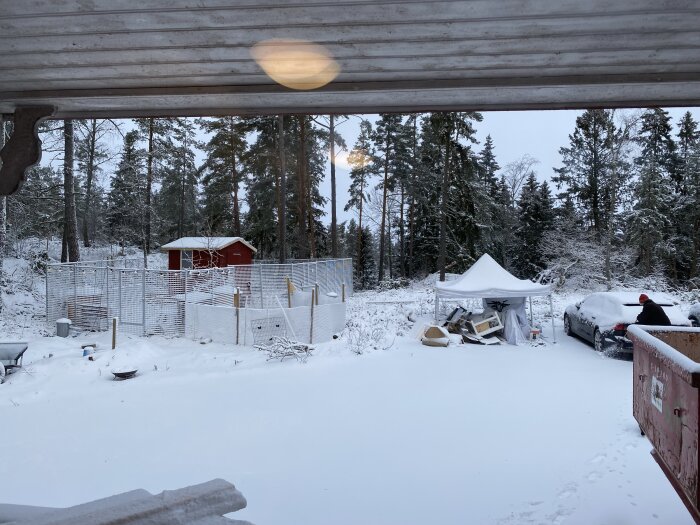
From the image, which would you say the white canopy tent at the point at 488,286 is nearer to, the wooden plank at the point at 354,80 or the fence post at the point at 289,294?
the fence post at the point at 289,294

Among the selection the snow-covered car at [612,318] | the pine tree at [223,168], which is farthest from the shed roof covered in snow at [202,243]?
the snow-covered car at [612,318]

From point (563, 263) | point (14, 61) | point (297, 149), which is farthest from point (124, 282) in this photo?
point (563, 263)

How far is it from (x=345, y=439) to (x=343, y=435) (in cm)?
14

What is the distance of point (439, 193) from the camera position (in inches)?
1294

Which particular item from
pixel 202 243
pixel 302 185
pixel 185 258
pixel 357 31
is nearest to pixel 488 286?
pixel 357 31

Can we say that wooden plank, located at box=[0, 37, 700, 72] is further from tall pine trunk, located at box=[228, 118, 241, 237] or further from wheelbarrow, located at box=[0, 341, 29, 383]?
tall pine trunk, located at box=[228, 118, 241, 237]

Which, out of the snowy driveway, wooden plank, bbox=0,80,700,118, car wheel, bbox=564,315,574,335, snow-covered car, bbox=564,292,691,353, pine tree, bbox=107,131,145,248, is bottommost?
the snowy driveway

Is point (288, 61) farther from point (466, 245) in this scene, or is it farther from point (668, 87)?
point (466, 245)

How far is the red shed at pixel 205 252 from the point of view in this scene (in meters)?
23.8

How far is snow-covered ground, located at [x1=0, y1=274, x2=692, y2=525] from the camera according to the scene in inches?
178

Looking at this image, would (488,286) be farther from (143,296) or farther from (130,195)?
(130,195)

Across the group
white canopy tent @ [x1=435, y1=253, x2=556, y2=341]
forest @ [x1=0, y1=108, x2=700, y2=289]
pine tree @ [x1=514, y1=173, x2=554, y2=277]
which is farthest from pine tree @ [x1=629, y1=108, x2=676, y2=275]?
white canopy tent @ [x1=435, y1=253, x2=556, y2=341]

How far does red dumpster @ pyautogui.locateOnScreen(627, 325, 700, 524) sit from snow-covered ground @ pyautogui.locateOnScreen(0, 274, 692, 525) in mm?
1340

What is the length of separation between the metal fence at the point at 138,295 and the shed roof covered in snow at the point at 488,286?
5208 mm
